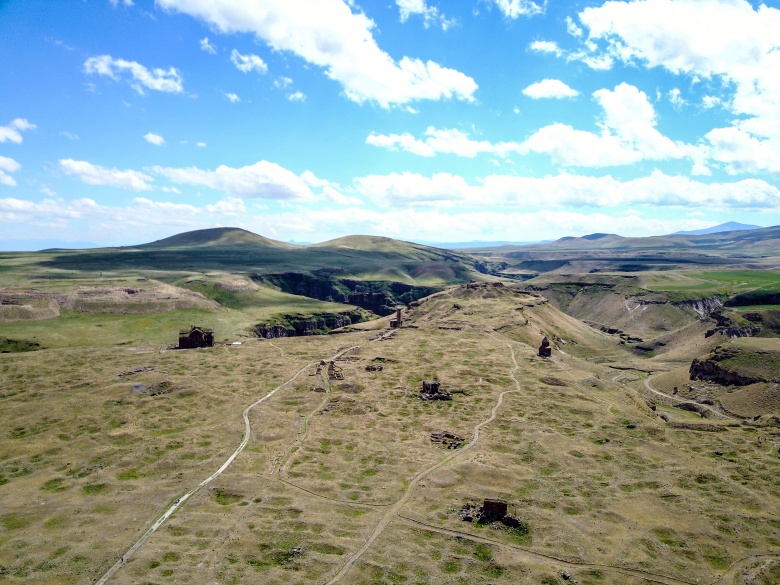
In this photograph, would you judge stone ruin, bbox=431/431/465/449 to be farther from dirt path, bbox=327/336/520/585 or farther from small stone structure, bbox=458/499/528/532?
small stone structure, bbox=458/499/528/532

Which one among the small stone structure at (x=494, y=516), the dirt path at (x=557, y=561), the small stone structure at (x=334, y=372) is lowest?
the dirt path at (x=557, y=561)

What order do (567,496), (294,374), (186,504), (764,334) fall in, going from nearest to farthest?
(186,504)
(567,496)
(294,374)
(764,334)

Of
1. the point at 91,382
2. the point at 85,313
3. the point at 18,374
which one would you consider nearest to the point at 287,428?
the point at 91,382

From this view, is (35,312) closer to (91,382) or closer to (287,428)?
(91,382)

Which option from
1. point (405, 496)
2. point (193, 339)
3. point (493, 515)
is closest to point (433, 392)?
point (405, 496)

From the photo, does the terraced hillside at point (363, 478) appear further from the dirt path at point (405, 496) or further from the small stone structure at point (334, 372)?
the small stone structure at point (334, 372)

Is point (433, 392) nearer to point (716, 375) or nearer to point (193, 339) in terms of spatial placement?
point (193, 339)

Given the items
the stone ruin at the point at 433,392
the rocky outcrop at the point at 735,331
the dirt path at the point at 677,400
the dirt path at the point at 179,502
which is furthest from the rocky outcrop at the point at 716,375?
the dirt path at the point at 179,502
